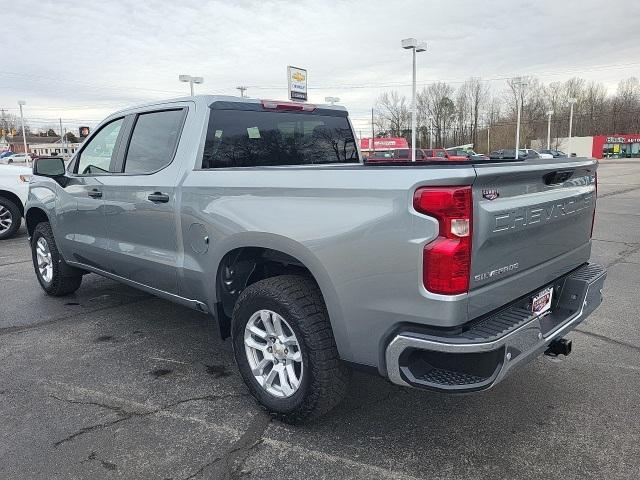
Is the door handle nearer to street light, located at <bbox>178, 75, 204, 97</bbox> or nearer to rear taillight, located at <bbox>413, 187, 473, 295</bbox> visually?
rear taillight, located at <bbox>413, 187, 473, 295</bbox>

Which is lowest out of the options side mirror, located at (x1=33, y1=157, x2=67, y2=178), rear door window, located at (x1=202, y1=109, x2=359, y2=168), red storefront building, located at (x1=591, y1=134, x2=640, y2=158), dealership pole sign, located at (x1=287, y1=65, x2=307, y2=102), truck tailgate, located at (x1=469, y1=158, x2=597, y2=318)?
red storefront building, located at (x1=591, y1=134, x2=640, y2=158)

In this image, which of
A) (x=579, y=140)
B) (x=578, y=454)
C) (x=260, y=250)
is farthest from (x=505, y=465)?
(x=579, y=140)

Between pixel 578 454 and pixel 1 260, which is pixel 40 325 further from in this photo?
pixel 578 454

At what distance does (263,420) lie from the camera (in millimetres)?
3143

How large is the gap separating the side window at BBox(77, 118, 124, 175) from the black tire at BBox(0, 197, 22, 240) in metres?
6.06

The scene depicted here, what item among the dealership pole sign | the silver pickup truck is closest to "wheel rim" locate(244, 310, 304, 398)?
the silver pickup truck

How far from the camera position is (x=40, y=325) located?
491cm

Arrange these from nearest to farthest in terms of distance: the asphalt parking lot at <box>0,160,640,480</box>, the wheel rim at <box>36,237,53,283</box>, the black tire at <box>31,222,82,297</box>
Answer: the asphalt parking lot at <box>0,160,640,480</box> < the black tire at <box>31,222,82,297</box> < the wheel rim at <box>36,237,53,283</box>

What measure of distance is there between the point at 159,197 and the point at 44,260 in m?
2.95

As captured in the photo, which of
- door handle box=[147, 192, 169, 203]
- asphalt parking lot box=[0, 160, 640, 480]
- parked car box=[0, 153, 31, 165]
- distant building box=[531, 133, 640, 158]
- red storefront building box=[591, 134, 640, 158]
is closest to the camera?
asphalt parking lot box=[0, 160, 640, 480]

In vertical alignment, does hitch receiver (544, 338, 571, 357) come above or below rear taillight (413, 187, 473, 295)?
below

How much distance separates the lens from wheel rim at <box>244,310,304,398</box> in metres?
2.99

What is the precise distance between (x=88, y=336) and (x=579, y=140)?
85.5 m

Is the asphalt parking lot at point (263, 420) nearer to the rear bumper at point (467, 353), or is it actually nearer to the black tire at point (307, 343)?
the black tire at point (307, 343)
